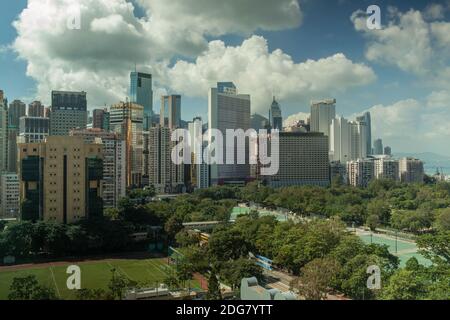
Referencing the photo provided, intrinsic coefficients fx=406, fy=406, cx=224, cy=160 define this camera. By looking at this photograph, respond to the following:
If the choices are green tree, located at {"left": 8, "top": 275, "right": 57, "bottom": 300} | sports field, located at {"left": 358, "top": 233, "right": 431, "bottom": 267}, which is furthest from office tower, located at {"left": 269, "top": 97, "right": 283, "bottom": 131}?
green tree, located at {"left": 8, "top": 275, "right": 57, "bottom": 300}

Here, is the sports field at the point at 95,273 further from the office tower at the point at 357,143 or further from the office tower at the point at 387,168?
the office tower at the point at 387,168

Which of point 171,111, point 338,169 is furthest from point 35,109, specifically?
point 338,169

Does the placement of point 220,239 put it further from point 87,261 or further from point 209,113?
point 209,113

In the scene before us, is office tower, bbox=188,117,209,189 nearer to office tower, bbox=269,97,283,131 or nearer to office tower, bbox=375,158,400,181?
office tower, bbox=269,97,283,131

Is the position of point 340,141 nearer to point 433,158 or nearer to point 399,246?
point 433,158
